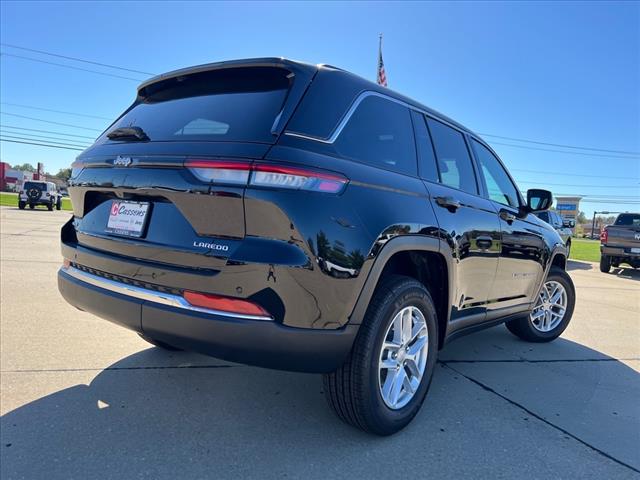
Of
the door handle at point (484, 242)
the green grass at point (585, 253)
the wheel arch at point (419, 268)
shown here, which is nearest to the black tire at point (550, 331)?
the door handle at point (484, 242)

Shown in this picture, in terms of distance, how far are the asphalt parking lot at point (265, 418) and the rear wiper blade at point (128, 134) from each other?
157 cm

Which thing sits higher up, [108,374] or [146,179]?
[146,179]

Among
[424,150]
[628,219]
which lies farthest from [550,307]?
[628,219]

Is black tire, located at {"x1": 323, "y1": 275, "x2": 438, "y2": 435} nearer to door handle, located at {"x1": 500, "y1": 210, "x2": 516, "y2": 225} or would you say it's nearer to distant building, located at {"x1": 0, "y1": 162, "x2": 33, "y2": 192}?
door handle, located at {"x1": 500, "y1": 210, "x2": 516, "y2": 225}

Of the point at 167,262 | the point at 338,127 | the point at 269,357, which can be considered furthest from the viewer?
the point at 338,127

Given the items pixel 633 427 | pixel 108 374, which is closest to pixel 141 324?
pixel 108 374

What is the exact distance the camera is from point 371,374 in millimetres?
2277

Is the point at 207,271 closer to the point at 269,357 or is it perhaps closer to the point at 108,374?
the point at 269,357

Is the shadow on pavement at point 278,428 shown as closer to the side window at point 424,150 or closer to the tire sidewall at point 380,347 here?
the tire sidewall at point 380,347

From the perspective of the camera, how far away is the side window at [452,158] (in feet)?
10.3

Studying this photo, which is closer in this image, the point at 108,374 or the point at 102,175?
the point at 102,175

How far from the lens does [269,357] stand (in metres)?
1.97

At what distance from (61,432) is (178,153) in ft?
5.22

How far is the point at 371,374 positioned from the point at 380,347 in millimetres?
143
